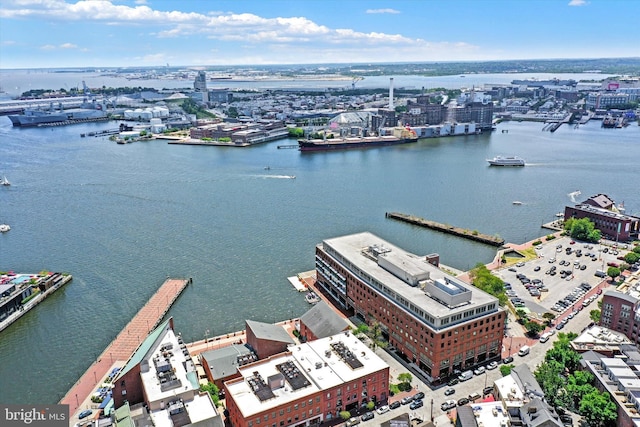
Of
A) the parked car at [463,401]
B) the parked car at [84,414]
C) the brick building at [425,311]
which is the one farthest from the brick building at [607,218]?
the parked car at [84,414]

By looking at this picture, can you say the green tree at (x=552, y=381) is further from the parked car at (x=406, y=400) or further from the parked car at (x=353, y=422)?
the parked car at (x=353, y=422)

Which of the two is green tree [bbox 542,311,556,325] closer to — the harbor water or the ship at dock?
the harbor water

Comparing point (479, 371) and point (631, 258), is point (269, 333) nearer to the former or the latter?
point (479, 371)

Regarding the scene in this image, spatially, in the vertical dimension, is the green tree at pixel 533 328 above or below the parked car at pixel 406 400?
above

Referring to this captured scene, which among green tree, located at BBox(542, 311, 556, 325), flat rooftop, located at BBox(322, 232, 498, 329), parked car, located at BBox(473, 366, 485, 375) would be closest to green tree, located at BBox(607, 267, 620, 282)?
green tree, located at BBox(542, 311, 556, 325)

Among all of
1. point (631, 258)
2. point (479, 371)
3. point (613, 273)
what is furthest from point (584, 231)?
point (479, 371)

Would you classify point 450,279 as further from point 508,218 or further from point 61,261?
point 61,261
